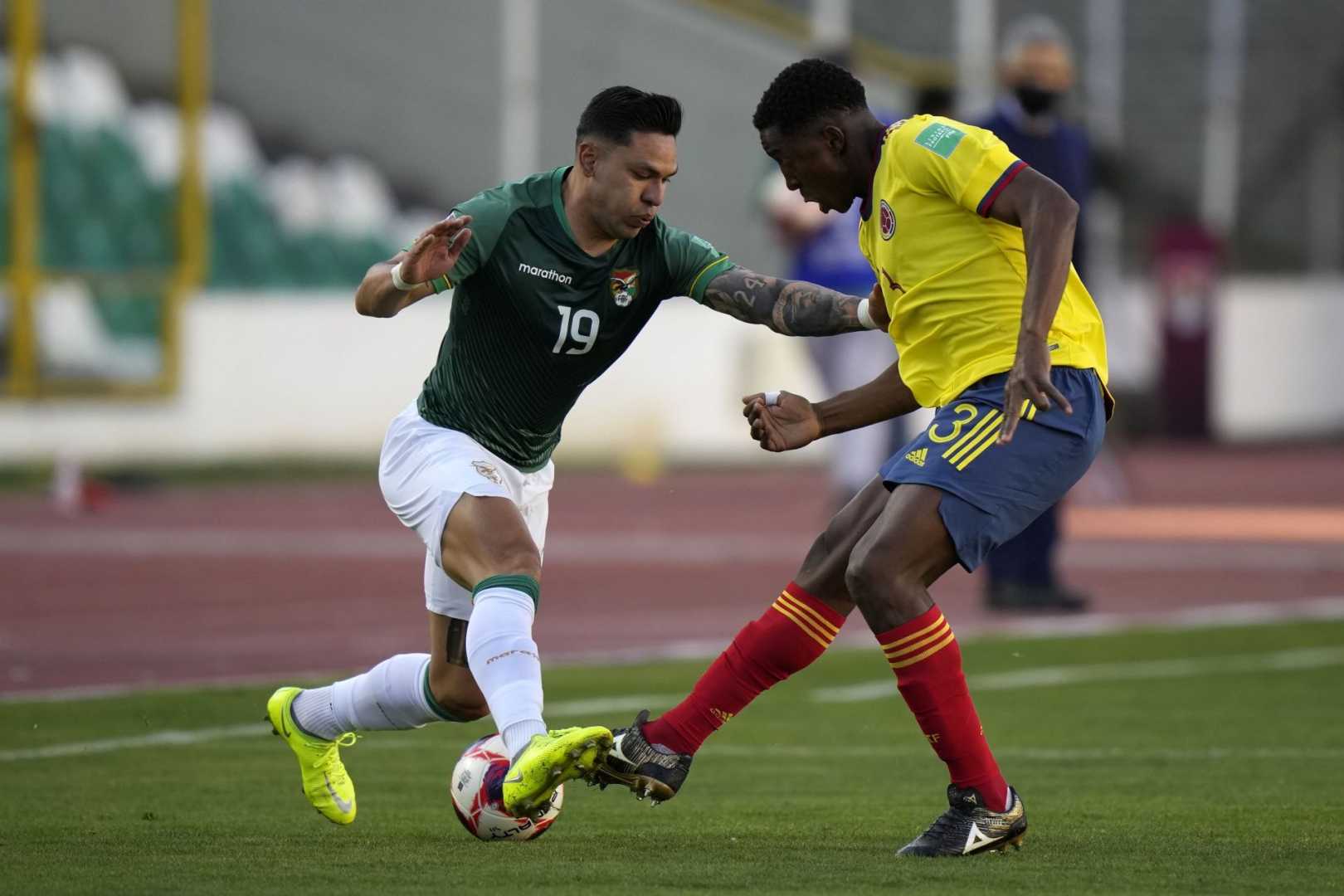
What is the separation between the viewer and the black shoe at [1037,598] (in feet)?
44.3

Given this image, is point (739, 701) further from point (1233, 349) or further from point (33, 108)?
point (1233, 349)

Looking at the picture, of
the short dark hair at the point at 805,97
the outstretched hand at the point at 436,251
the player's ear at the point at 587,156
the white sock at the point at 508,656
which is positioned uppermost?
the short dark hair at the point at 805,97

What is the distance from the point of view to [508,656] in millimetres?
6535

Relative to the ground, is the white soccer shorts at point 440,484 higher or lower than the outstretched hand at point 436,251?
lower

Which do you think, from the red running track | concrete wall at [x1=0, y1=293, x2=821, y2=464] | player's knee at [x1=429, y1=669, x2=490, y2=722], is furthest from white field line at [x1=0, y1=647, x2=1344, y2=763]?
concrete wall at [x1=0, y1=293, x2=821, y2=464]

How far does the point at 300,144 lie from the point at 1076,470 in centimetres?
2323

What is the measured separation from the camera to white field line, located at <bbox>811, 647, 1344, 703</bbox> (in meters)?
10.9

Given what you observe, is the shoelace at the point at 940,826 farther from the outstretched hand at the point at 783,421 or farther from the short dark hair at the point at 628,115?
the short dark hair at the point at 628,115

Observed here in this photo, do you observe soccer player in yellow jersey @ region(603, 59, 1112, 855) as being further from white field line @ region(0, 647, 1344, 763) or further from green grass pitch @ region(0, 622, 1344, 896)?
white field line @ region(0, 647, 1344, 763)

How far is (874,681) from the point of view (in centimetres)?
1130

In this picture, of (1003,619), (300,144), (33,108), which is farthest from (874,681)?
(300,144)

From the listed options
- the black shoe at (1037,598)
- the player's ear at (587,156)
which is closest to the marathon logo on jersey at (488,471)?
the player's ear at (587,156)

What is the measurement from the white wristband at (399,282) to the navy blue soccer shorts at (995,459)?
1413mm

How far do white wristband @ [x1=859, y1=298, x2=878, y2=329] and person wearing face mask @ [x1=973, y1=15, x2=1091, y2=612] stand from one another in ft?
17.7
